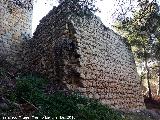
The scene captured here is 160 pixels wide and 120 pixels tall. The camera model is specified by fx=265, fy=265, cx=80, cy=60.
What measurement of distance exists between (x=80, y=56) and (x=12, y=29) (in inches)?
160

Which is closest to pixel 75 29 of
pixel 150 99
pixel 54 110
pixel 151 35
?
pixel 54 110

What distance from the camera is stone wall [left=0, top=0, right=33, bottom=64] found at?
10.6 meters

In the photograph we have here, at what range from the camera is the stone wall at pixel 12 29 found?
34.7 feet

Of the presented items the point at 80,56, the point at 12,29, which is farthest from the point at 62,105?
the point at 12,29

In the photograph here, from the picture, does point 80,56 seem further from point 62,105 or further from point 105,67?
point 62,105

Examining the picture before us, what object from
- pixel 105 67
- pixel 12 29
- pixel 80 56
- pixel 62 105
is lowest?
pixel 62 105

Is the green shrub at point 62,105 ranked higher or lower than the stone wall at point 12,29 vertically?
lower

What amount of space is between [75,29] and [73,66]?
49.8 inches

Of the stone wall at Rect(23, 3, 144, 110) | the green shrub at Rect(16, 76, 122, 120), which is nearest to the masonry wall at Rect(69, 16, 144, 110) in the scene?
the stone wall at Rect(23, 3, 144, 110)

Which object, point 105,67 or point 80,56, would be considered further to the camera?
point 105,67

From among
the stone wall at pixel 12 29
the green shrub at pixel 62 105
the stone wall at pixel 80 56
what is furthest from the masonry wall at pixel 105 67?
the stone wall at pixel 12 29

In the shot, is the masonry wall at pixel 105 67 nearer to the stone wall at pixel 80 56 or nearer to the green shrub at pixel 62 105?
the stone wall at pixel 80 56

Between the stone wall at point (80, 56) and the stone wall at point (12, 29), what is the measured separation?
0.57m

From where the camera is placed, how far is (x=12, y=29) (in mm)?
11141
